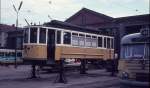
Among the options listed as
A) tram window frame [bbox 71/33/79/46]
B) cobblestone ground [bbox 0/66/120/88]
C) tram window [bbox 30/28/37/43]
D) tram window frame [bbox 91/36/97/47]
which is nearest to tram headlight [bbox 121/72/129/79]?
cobblestone ground [bbox 0/66/120/88]

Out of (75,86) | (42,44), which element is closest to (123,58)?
(75,86)

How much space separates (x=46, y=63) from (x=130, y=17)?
25.2 meters

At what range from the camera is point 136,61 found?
40.9 feet

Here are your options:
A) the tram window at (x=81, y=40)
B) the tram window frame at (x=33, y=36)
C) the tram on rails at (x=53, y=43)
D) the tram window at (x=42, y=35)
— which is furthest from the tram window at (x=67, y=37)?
the tram window frame at (x=33, y=36)

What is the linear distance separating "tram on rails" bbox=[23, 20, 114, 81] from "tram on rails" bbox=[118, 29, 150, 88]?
9649 mm

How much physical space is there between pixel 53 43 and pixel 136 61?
1095 centimetres

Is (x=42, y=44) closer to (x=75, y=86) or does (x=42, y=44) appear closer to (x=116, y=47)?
(x=75, y=86)

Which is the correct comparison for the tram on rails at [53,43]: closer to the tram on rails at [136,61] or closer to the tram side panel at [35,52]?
the tram side panel at [35,52]

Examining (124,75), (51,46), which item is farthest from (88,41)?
(124,75)

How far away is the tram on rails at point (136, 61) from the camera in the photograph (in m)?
12.1

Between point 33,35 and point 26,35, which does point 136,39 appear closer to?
point 33,35

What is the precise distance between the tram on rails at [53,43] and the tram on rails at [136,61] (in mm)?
9649

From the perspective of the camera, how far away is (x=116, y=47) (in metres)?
31.7

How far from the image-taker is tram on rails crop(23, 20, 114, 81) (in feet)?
72.6
